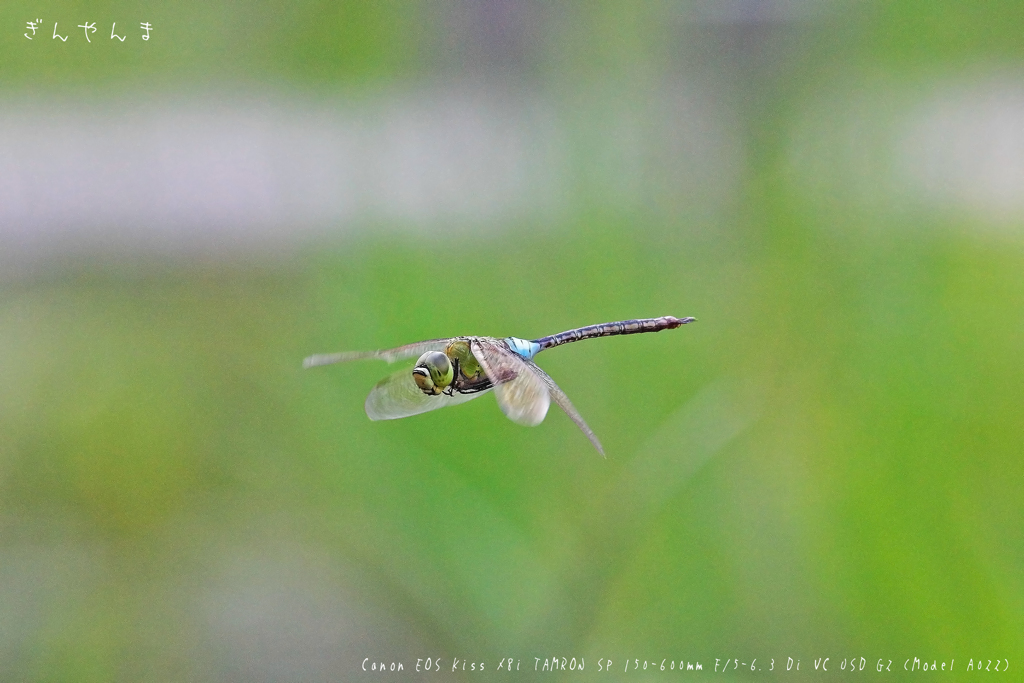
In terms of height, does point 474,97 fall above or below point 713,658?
above

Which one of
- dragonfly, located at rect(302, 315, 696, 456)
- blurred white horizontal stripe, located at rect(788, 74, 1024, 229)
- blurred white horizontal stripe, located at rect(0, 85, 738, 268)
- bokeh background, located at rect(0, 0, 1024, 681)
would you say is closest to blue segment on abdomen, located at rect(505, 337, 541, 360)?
dragonfly, located at rect(302, 315, 696, 456)

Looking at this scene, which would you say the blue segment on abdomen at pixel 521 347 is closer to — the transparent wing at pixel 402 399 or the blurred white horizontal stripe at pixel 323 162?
the transparent wing at pixel 402 399

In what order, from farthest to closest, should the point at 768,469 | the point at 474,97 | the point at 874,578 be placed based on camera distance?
the point at 474,97, the point at 768,469, the point at 874,578

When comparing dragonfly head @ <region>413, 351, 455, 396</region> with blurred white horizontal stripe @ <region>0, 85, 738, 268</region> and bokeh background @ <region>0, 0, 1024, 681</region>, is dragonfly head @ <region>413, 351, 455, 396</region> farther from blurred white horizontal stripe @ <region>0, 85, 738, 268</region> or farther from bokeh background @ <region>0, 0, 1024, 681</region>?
blurred white horizontal stripe @ <region>0, 85, 738, 268</region>

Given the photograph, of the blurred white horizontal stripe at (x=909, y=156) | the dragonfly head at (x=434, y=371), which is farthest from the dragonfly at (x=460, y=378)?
the blurred white horizontal stripe at (x=909, y=156)

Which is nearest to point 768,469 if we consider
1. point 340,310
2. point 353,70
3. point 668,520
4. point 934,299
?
point 668,520

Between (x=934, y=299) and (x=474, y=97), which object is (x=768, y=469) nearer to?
(x=934, y=299)
